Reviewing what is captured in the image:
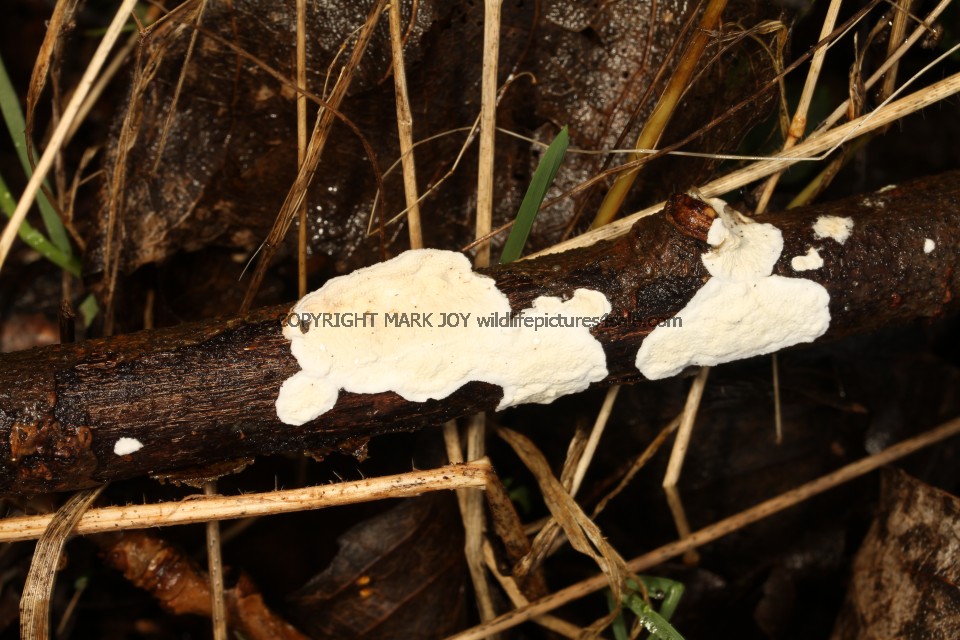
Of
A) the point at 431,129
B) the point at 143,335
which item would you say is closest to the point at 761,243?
the point at 431,129

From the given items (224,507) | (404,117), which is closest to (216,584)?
(224,507)

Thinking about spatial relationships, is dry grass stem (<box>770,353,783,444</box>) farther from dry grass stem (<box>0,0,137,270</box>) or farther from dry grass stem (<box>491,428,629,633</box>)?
dry grass stem (<box>0,0,137,270</box>)

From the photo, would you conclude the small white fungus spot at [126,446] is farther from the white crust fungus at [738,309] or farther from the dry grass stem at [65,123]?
the white crust fungus at [738,309]

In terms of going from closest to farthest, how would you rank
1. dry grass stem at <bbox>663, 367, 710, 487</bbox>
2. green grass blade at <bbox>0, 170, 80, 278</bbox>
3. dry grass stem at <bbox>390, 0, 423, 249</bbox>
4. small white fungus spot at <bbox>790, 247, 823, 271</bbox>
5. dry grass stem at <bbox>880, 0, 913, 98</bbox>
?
small white fungus spot at <bbox>790, 247, 823, 271</bbox> → dry grass stem at <bbox>390, 0, 423, 249</bbox> → dry grass stem at <bbox>880, 0, 913, 98</bbox> → dry grass stem at <bbox>663, 367, 710, 487</bbox> → green grass blade at <bbox>0, 170, 80, 278</bbox>

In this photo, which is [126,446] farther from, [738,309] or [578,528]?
[738,309]

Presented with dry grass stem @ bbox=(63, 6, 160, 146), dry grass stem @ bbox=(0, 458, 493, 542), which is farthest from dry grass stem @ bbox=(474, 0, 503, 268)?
dry grass stem @ bbox=(63, 6, 160, 146)
